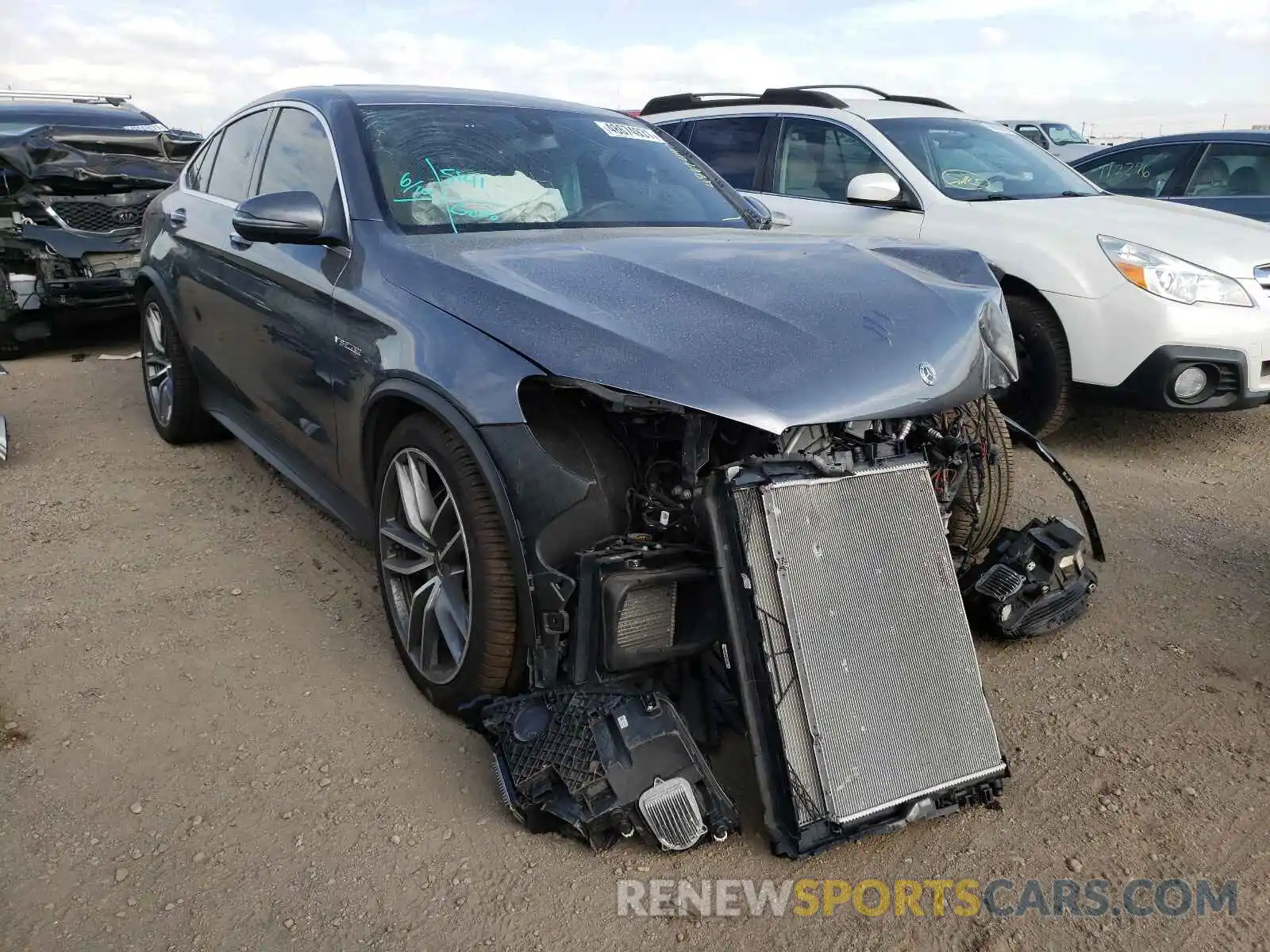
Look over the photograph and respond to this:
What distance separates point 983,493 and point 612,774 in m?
1.69

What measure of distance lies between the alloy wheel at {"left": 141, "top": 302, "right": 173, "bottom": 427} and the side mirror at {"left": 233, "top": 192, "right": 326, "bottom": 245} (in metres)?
2.18

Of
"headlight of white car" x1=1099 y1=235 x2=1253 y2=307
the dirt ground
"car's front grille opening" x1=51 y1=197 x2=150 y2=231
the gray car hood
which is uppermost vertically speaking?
the gray car hood

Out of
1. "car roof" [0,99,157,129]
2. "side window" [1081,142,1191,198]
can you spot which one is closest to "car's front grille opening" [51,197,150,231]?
"car roof" [0,99,157,129]

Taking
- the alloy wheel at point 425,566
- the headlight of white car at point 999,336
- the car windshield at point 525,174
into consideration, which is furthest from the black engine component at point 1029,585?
the alloy wheel at point 425,566

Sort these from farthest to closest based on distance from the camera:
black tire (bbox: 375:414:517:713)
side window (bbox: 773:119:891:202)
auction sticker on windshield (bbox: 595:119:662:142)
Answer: side window (bbox: 773:119:891:202) < auction sticker on windshield (bbox: 595:119:662:142) < black tire (bbox: 375:414:517:713)

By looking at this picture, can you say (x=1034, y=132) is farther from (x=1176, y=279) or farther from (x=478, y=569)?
(x=478, y=569)

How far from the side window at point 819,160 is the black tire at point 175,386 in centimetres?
376

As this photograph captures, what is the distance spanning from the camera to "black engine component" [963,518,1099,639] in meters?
3.21

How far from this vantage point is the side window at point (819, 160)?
598cm

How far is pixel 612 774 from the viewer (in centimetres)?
229

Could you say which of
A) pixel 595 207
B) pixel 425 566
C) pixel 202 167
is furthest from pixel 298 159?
pixel 425 566

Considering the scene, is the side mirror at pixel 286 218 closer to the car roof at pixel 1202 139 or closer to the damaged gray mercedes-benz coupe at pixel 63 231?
the damaged gray mercedes-benz coupe at pixel 63 231

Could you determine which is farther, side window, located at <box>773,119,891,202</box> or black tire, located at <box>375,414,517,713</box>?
side window, located at <box>773,119,891,202</box>

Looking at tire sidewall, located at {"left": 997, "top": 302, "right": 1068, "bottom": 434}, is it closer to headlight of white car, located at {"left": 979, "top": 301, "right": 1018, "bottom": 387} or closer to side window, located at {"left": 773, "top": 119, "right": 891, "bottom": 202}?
side window, located at {"left": 773, "top": 119, "right": 891, "bottom": 202}
